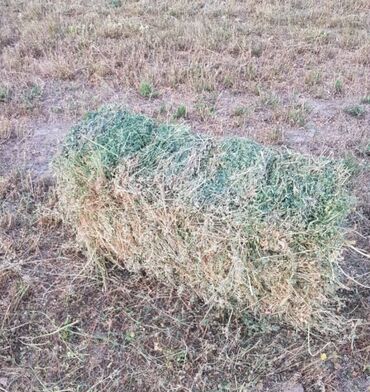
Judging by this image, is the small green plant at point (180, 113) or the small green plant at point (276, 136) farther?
the small green plant at point (180, 113)

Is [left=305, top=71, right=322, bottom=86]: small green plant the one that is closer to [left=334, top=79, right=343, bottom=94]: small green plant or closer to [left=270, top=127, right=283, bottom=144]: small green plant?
[left=334, top=79, right=343, bottom=94]: small green plant

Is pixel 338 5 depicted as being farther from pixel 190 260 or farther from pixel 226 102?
pixel 190 260

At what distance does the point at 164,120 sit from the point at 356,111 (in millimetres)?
1938

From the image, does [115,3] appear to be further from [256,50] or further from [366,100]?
[366,100]

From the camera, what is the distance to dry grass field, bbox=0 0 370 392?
2.84 metres

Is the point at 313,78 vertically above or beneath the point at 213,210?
beneath

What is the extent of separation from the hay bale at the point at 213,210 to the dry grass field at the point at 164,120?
256 mm

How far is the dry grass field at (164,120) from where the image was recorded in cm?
284

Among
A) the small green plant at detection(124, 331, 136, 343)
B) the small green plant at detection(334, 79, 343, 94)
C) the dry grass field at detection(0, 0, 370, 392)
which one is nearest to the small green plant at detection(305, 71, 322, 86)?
the dry grass field at detection(0, 0, 370, 392)

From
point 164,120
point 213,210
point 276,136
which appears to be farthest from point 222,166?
point 164,120

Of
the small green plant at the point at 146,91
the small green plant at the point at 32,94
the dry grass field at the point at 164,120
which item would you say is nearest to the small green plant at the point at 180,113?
the dry grass field at the point at 164,120

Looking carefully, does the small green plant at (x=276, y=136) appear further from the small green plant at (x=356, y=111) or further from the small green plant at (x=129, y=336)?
the small green plant at (x=129, y=336)

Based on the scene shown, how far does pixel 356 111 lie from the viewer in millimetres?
5105

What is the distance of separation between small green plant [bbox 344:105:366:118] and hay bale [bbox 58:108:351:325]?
2384 mm
